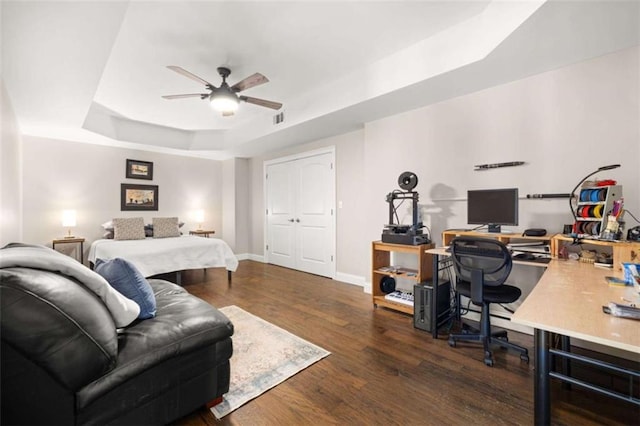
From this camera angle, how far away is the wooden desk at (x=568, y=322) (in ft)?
3.07

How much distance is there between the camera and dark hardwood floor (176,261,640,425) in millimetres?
1551

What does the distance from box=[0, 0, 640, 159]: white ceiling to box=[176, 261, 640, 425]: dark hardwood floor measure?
2.43 metres

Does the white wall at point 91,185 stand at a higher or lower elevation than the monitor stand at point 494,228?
higher

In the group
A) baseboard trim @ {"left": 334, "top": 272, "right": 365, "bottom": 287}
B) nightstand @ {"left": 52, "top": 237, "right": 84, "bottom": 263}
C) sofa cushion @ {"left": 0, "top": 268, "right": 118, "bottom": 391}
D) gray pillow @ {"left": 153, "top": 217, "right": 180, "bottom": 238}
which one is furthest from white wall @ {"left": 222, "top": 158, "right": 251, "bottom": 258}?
sofa cushion @ {"left": 0, "top": 268, "right": 118, "bottom": 391}

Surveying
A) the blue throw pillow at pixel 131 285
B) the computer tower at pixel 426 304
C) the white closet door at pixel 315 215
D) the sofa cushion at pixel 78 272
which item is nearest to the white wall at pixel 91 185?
the white closet door at pixel 315 215

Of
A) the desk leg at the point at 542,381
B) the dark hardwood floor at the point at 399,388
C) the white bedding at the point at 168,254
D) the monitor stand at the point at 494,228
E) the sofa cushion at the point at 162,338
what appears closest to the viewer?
the desk leg at the point at 542,381

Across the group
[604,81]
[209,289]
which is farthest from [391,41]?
[209,289]

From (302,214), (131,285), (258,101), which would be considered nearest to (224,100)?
(258,101)

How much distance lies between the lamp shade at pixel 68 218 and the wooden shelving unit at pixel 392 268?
16.5 ft

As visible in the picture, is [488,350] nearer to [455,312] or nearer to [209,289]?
[455,312]

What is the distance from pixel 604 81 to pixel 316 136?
133 inches

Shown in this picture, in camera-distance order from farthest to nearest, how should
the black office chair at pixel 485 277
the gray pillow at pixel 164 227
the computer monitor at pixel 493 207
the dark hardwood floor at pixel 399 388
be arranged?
1. the gray pillow at pixel 164 227
2. the computer monitor at pixel 493 207
3. the black office chair at pixel 485 277
4. the dark hardwood floor at pixel 399 388

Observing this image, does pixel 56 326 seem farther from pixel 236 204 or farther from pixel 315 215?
pixel 236 204

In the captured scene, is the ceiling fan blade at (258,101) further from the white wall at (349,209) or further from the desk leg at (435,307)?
the desk leg at (435,307)
